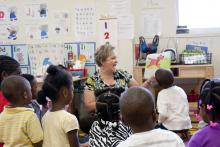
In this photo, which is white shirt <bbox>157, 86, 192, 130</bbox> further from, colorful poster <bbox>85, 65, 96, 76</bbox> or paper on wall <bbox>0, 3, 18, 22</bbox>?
paper on wall <bbox>0, 3, 18, 22</bbox>

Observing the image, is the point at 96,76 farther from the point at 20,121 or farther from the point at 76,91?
the point at 76,91

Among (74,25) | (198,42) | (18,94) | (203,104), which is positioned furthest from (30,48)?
(203,104)

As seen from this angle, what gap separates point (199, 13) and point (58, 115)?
3.63 m

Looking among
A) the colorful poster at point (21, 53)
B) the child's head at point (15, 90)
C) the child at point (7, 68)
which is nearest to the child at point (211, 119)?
the child's head at point (15, 90)

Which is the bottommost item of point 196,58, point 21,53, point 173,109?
point 173,109

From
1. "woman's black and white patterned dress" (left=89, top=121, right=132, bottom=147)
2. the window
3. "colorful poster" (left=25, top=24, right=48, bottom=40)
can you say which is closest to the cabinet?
the window

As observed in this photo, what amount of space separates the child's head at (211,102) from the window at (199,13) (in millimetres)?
3305

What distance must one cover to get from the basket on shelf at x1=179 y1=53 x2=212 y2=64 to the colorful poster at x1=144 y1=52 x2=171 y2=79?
237 mm

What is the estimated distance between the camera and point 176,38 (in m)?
4.81

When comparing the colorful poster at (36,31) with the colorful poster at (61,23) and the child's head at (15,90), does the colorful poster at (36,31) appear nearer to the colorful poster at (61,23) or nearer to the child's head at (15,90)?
the colorful poster at (61,23)

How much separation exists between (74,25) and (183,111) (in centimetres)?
233

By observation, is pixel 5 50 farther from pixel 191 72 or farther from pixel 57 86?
pixel 57 86

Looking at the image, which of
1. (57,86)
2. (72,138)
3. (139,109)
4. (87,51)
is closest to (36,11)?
(87,51)

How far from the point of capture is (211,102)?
5.61 feet
